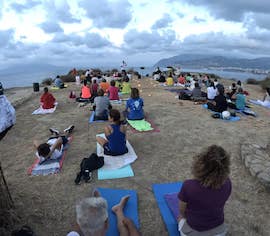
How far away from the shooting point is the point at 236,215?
410 centimetres

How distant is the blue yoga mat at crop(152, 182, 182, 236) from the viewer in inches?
148

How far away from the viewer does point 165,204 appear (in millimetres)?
4293

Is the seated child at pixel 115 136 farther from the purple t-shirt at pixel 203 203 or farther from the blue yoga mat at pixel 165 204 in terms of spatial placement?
the purple t-shirt at pixel 203 203

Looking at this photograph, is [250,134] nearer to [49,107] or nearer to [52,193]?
[52,193]

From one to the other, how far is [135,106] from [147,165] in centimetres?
311

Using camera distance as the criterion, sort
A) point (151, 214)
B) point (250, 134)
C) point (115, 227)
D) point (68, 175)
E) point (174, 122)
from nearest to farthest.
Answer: point (115, 227), point (151, 214), point (68, 175), point (250, 134), point (174, 122)

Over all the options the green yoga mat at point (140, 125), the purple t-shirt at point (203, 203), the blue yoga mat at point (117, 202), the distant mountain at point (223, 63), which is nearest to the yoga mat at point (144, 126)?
the green yoga mat at point (140, 125)

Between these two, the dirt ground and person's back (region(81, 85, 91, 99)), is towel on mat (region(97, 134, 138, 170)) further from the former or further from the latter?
person's back (region(81, 85, 91, 99))

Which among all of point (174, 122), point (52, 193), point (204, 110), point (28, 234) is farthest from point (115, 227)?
point (204, 110)

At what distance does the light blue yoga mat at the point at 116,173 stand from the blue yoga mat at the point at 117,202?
485 millimetres

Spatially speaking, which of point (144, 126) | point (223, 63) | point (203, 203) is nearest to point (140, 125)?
point (144, 126)

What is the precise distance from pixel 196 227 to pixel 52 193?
8.55 ft

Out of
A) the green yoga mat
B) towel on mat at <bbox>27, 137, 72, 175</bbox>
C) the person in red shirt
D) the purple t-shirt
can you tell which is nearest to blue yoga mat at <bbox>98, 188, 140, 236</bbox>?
the purple t-shirt

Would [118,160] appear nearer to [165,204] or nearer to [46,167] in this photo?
[46,167]
